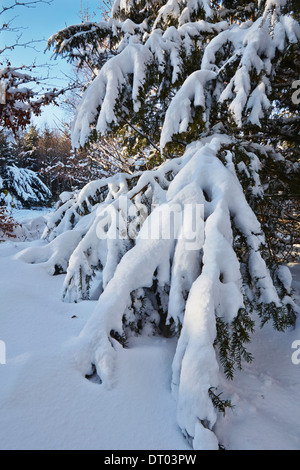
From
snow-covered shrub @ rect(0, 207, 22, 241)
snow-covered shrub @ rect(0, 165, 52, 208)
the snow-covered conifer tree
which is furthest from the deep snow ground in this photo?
snow-covered shrub @ rect(0, 165, 52, 208)

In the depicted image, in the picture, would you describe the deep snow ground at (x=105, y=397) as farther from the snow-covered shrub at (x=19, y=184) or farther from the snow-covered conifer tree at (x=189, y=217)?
the snow-covered shrub at (x=19, y=184)

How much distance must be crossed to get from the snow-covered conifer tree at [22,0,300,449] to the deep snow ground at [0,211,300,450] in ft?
0.36

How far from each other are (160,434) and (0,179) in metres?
14.9

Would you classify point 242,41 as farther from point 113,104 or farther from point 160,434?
point 160,434

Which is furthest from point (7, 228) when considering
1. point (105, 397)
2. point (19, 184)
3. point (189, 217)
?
point (19, 184)

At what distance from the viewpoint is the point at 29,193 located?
15.8 metres

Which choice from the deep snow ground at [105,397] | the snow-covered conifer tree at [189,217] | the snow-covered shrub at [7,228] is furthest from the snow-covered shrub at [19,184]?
the deep snow ground at [105,397]

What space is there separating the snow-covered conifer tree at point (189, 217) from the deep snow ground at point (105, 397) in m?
0.11

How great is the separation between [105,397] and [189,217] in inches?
42.5

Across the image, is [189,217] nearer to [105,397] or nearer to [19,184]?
[105,397]

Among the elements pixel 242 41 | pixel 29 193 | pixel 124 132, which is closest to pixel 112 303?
pixel 242 41

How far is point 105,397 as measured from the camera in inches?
51.4

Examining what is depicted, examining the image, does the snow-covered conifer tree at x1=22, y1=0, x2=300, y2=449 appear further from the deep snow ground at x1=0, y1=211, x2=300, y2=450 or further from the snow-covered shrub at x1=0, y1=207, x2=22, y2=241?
the snow-covered shrub at x1=0, y1=207, x2=22, y2=241

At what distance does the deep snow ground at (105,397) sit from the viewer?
114 cm
